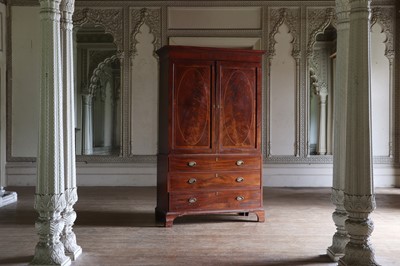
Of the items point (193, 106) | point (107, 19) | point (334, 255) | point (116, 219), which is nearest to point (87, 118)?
point (107, 19)

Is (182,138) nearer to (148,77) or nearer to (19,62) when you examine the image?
(148,77)

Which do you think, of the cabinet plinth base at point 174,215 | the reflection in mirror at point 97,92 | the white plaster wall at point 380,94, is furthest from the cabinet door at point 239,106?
the white plaster wall at point 380,94

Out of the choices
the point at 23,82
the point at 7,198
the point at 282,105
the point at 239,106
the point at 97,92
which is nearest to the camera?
the point at 239,106

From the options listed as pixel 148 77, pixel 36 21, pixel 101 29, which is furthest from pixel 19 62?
pixel 148 77

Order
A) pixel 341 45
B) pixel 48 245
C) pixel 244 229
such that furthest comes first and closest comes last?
pixel 244 229, pixel 341 45, pixel 48 245

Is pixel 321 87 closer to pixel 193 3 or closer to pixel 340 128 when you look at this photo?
pixel 193 3

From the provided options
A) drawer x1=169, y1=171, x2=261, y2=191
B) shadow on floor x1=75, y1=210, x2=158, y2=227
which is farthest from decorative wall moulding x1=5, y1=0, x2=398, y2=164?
drawer x1=169, y1=171, x2=261, y2=191

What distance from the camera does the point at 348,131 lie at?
357 centimetres

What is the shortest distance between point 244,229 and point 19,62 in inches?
243

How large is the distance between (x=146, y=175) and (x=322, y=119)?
3.92m

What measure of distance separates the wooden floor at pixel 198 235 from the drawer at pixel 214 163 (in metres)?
0.68

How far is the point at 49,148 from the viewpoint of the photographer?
3.90m

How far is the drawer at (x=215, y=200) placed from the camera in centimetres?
584

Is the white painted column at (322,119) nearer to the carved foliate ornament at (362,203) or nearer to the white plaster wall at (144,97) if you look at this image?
the white plaster wall at (144,97)
